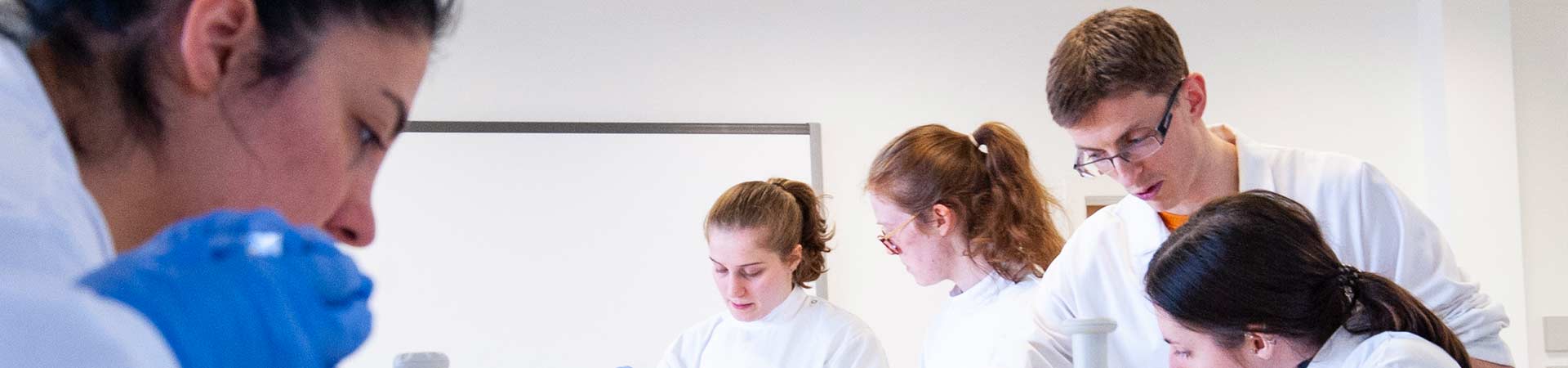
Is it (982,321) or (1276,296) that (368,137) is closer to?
(1276,296)

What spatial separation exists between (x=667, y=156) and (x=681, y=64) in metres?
0.26

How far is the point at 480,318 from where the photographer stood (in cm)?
326

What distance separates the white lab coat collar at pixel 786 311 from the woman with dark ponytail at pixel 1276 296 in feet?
3.58

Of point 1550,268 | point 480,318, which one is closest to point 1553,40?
point 1550,268

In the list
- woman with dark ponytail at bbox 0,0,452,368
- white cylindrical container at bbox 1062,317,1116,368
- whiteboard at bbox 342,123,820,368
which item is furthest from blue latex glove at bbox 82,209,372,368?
whiteboard at bbox 342,123,820,368

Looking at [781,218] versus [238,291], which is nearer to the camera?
[238,291]

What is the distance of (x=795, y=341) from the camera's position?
2.38 meters

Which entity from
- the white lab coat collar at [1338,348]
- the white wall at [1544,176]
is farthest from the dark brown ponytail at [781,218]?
the white wall at [1544,176]

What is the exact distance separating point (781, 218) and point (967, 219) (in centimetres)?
53

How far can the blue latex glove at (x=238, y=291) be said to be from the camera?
1.19 feet

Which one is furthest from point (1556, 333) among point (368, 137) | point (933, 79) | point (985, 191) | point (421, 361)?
point (368, 137)

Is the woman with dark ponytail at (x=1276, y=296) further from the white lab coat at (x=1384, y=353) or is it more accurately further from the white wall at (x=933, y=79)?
the white wall at (x=933, y=79)

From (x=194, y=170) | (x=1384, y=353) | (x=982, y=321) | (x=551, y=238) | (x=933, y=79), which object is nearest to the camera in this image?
(x=194, y=170)

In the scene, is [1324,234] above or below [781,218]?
above
